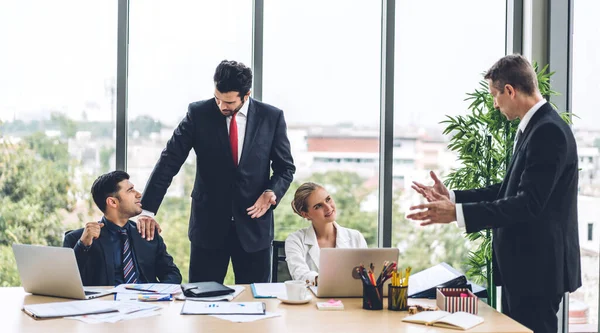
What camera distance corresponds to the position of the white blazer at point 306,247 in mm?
3199

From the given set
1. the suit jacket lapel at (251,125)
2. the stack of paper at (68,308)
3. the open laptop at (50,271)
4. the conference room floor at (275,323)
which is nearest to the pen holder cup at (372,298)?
the conference room floor at (275,323)

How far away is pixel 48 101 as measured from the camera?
13.6ft

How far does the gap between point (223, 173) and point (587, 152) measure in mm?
2039

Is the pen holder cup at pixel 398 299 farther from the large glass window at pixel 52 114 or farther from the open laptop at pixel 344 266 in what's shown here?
the large glass window at pixel 52 114

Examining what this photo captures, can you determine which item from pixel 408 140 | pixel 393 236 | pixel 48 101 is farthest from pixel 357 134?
pixel 48 101

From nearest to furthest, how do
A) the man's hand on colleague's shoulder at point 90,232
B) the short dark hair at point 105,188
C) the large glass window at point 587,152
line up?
the man's hand on colleague's shoulder at point 90,232
the short dark hair at point 105,188
the large glass window at point 587,152

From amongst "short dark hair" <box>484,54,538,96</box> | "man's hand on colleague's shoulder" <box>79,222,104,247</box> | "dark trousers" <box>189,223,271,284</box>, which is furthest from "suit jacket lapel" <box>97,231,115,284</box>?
"short dark hair" <box>484,54,538,96</box>

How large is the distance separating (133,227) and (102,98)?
117cm

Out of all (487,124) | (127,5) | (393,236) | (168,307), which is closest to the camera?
(168,307)

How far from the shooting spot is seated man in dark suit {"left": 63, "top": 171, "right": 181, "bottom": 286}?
3.16m

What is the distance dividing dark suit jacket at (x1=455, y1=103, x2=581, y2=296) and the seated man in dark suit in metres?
1.54

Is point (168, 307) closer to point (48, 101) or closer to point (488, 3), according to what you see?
point (48, 101)

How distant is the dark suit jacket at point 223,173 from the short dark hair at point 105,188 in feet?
0.70

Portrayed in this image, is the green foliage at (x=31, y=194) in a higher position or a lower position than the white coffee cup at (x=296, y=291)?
higher
